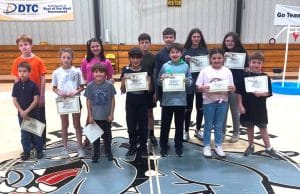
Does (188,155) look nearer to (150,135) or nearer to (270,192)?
(150,135)

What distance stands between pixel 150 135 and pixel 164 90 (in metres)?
0.85

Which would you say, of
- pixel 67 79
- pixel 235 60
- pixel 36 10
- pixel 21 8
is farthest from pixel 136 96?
pixel 21 8

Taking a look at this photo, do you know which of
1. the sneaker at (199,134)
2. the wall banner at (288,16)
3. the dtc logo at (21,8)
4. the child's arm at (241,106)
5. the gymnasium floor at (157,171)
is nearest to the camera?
the gymnasium floor at (157,171)

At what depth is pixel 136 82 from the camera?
11.4 feet

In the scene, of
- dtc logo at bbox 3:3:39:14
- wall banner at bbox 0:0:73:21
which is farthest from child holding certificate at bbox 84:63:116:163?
dtc logo at bbox 3:3:39:14

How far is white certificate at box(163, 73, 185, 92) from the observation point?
3455 millimetres

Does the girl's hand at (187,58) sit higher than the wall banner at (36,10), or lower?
lower

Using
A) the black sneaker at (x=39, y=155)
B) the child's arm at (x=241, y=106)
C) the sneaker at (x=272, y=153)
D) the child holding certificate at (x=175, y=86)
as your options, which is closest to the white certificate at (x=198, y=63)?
the child holding certificate at (x=175, y=86)

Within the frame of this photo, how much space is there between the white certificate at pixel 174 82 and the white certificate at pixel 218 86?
0.30m

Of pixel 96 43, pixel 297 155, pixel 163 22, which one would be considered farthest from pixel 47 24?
pixel 297 155

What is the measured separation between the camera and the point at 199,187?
3016 mm

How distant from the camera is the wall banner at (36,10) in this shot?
30.9ft

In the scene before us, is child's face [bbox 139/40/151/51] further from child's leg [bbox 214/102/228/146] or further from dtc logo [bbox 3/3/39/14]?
dtc logo [bbox 3/3/39/14]

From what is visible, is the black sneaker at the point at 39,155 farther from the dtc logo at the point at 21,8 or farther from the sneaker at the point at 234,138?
the dtc logo at the point at 21,8
